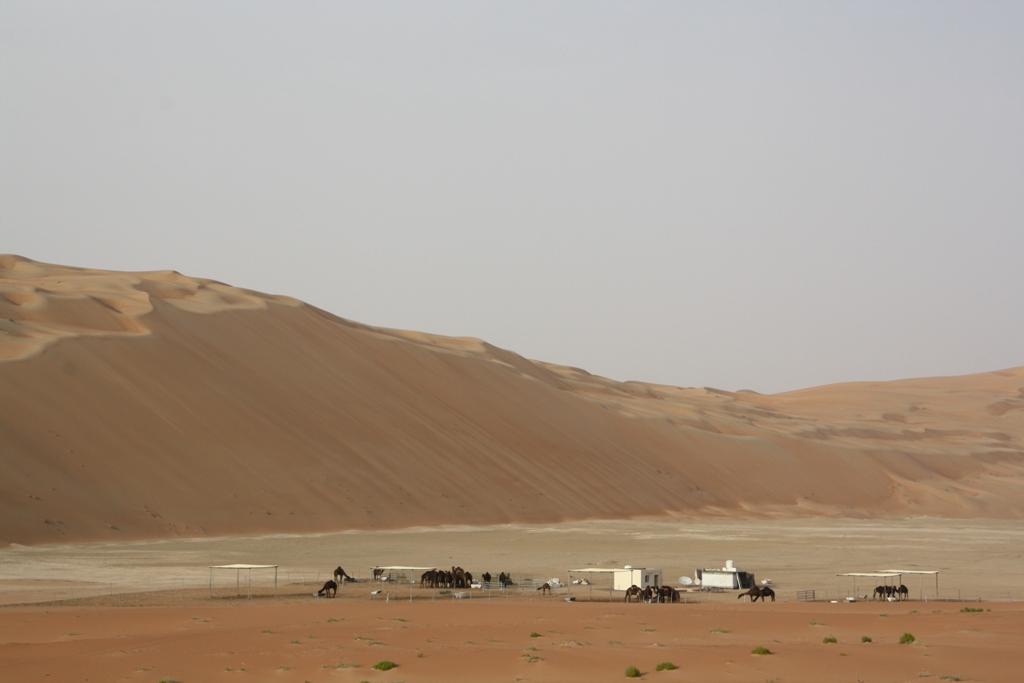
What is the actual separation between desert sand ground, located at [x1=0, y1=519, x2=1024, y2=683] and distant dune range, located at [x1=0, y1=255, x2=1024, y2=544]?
4.49 metres

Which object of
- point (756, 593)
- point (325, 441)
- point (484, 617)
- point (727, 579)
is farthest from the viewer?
point (325, 441)

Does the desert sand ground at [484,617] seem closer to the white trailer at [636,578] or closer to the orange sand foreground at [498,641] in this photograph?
the orange sand foreground at [498,641]

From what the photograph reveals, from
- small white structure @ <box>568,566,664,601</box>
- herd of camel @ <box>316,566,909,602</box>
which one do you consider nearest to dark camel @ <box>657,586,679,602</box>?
herd of camel @ <box>316,566,909,602</box>

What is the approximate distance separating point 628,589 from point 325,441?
95.3 ft

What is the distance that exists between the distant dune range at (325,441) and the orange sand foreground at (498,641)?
18635 millimetres

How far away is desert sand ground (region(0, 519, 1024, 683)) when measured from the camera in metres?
20.2

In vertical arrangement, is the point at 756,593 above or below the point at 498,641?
above

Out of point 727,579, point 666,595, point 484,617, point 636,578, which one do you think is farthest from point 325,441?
point 484,617

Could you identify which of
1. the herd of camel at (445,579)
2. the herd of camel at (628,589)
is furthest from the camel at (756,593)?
the herd of camel at (445,579)

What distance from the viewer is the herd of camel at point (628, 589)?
110 feet

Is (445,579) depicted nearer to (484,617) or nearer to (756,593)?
(484,617)

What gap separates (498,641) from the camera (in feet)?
78.3

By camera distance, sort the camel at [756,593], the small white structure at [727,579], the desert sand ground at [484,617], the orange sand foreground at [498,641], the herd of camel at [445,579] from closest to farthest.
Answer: the orange sand foreground at [498,641] < the desert sand ground at [484,617] < the camel at [756,593] < the herd of camel at [445,579] < the small white structure at [727,579]

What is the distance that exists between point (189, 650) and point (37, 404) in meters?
33.2
